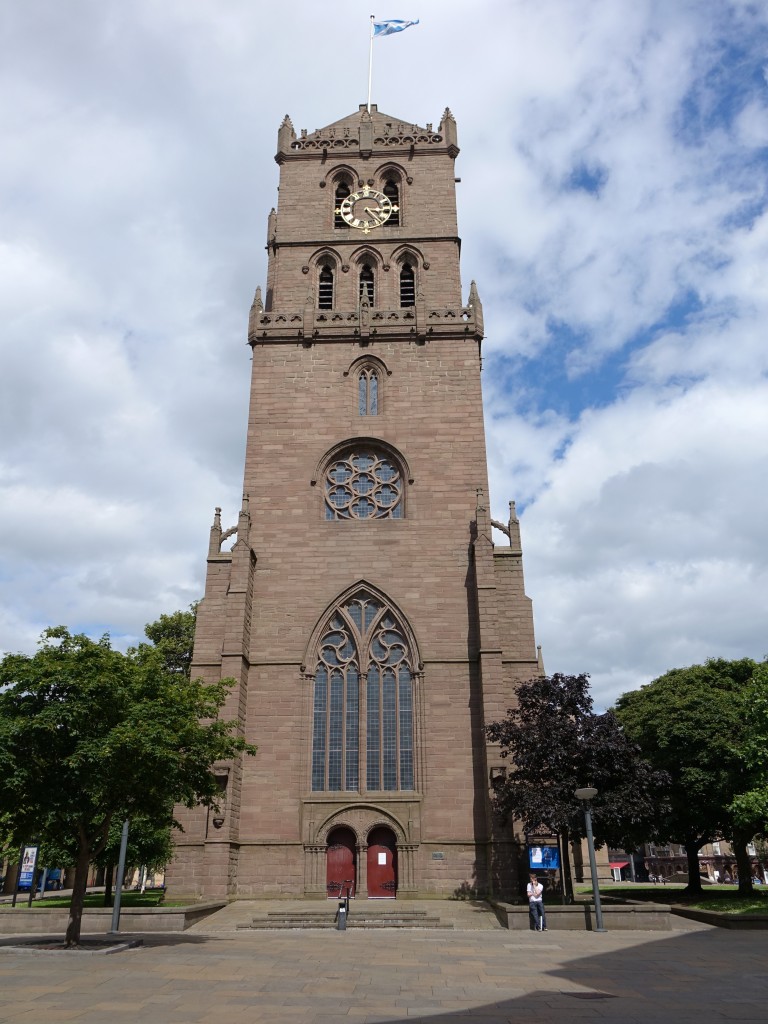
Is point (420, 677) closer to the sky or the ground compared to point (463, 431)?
closer to the ground

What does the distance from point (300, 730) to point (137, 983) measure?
16952 millimetres

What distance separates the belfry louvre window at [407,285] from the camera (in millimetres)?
39438

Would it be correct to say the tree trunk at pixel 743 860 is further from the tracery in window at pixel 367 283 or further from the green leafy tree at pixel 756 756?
the tracery in window at pixel 367 283

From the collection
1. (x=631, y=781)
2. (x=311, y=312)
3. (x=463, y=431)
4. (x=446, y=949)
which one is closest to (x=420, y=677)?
(x=631, y=781)

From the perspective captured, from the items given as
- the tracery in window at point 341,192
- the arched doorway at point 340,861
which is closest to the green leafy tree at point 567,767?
the arched doorway at point 340,861

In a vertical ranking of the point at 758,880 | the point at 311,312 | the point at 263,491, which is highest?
the point at 311,312

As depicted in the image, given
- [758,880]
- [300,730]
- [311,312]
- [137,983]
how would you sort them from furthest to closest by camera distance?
[758,880] < [311,312] < [300,730] < [137,983]

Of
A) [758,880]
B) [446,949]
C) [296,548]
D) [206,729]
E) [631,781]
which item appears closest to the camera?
[446,949]

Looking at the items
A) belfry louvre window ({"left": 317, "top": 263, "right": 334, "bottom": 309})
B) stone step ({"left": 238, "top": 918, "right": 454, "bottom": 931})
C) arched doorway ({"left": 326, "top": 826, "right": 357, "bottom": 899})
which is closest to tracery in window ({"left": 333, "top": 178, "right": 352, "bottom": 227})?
belfry louvre window ({"left": 317, "top": 263, "right": 334, "bottom": 309})

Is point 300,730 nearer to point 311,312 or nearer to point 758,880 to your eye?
point 311,312

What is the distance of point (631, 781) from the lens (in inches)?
948

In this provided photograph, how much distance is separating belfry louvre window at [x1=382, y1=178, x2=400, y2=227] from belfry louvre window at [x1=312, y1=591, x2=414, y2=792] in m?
20.7

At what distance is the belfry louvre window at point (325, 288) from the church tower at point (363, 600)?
102 mm

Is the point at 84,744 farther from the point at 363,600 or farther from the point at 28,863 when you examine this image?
the point at 28,863
